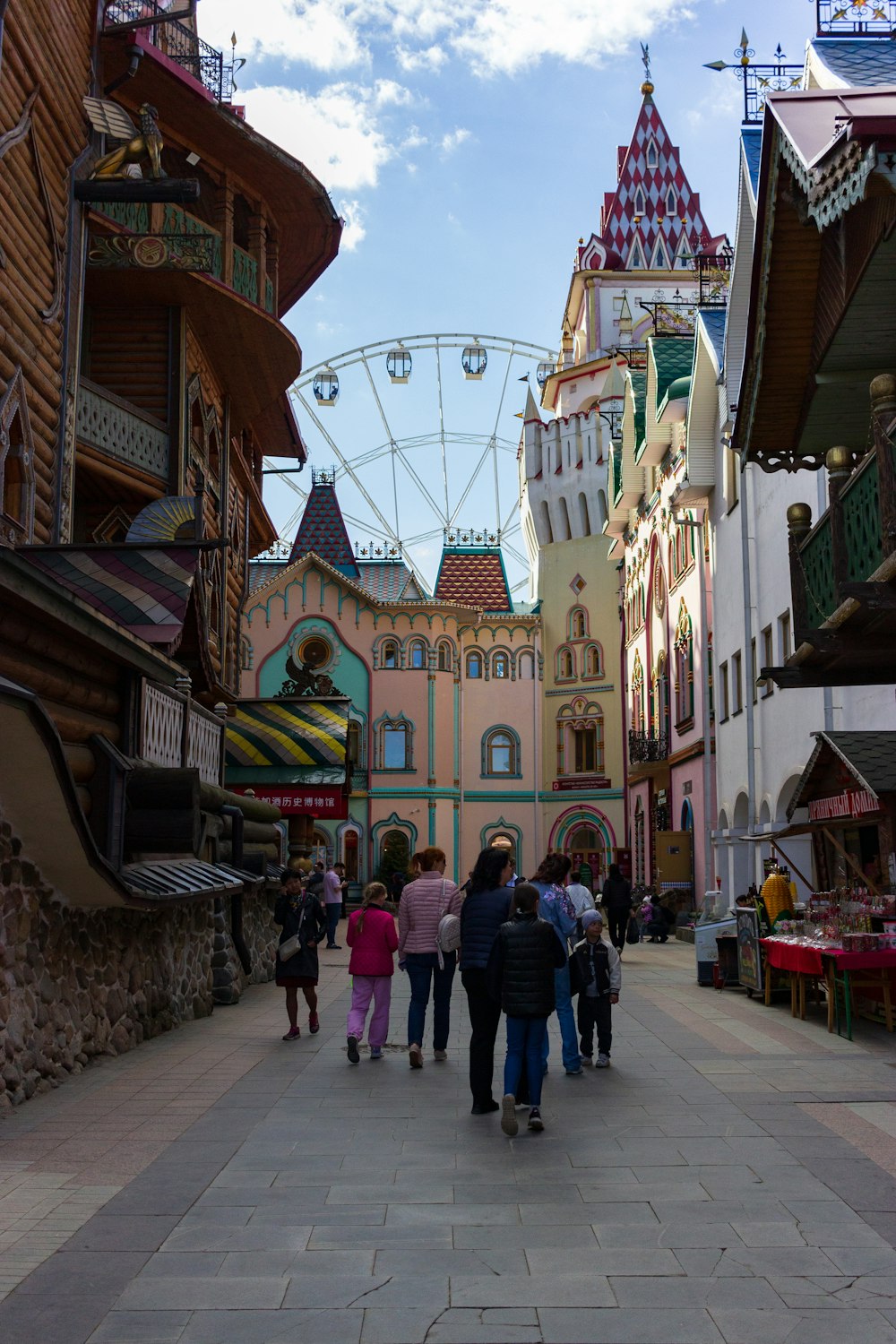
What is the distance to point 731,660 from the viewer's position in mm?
28766

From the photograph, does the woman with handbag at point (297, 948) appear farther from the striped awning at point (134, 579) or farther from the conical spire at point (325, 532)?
the conical spire at point (325, 532)

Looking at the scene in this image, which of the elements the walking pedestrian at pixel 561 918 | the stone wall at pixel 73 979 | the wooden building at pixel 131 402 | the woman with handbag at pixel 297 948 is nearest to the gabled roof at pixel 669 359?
the wooden building at pixel 131 402

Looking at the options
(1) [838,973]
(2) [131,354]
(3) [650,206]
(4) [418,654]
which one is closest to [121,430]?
(2) [131,354]

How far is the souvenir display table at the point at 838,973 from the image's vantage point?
1268cm

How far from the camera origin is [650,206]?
57469mm

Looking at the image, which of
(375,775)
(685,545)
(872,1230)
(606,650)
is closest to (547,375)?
(606,650)

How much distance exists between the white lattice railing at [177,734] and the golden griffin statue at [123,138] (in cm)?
672

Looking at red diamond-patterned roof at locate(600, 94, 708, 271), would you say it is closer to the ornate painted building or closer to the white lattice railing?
the ornate painted building

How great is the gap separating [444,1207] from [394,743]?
4339 centimetres

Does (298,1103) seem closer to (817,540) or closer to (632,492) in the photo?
(817,540)

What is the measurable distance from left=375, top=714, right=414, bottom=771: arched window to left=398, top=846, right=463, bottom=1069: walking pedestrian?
37723 mm

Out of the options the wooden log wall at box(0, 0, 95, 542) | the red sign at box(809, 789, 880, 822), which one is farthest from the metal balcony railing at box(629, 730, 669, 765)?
the wooden log wall at box(0, 0, 95, 542)

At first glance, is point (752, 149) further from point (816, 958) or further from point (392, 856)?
point (392, 856)

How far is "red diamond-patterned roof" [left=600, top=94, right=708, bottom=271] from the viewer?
56.3m
